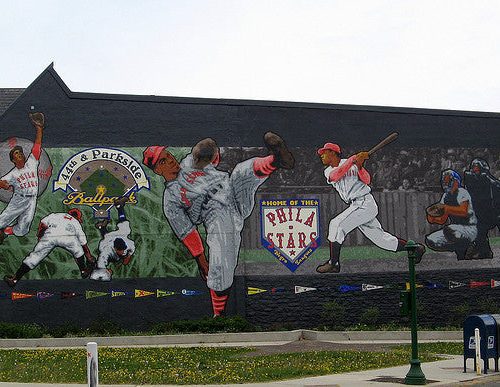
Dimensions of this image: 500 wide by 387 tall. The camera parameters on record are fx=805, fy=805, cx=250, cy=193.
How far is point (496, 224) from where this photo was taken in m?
33.2

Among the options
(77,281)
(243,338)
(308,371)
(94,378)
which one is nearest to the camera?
(94,378)

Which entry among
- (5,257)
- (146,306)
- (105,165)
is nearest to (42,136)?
(105,165)

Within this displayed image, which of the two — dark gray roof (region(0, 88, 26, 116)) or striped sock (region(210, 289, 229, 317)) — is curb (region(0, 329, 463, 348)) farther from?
dark gray roof (region(0, 88, 26, 116))

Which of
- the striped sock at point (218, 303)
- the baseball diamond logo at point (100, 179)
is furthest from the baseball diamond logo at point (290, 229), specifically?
the baseball diamond logo at point (100, 179)

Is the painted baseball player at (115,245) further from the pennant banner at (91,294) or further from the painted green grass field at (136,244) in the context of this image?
the pennant banner at (91,294)

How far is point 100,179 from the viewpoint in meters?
29.8

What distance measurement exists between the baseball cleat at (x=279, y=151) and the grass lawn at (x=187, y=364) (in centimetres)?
923

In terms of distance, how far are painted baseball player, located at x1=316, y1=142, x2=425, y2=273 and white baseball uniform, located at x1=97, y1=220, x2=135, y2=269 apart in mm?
7751

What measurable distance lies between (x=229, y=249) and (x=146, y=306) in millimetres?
3729

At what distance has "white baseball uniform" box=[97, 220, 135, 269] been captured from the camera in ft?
96.8

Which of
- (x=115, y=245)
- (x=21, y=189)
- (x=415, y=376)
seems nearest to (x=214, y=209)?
(x=115, y=245)

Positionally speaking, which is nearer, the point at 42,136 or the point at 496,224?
the point at 42,136

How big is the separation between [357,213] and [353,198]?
2.00 feet

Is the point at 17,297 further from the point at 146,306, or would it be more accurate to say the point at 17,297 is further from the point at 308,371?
the point at 308,371
